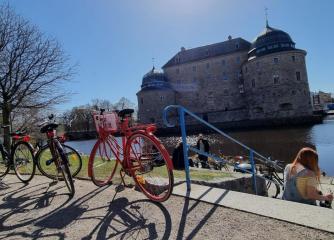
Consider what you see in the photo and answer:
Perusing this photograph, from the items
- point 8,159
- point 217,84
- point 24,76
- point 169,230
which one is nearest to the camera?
point 169,230

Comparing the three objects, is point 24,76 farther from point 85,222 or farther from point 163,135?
point 163,135

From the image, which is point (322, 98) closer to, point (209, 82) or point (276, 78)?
point (209, 82)

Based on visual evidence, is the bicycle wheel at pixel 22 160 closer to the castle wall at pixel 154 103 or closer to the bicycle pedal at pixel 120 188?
the bicycle pedal at pixel 120 188

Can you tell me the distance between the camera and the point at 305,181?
369 cm

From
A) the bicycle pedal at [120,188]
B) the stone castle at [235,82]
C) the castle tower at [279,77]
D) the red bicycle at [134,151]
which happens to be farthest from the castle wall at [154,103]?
the bicycle pedal at [120,188]

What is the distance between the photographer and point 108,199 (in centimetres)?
424

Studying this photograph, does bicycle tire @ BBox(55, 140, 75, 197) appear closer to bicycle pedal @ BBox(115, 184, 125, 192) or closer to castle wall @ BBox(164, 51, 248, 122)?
bicycle pedal @ BBox(115, 184, 125, 192)

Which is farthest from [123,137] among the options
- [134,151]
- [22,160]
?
[22,160]

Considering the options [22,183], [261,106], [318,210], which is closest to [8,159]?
[22,183]

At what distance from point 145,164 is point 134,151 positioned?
0.25m

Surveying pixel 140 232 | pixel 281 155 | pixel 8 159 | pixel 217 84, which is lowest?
pixel 281 155

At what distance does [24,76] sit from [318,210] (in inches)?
428

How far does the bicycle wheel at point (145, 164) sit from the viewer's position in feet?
13.4

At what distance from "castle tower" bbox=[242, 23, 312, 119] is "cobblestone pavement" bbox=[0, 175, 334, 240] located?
169 feet
